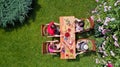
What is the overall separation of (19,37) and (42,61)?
35.5 inches

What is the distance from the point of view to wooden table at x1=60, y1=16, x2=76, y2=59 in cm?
948

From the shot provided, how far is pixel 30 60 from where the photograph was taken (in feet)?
33.1

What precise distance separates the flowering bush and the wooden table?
24.3 inches

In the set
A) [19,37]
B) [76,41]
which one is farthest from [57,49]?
[19,37]

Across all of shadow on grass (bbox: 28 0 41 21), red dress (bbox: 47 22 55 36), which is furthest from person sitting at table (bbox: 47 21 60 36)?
shadow on grass (bbox: 28 0 41 21)

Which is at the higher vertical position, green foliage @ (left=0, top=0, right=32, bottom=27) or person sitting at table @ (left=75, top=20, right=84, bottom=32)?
green foliage @ (left=0, top=0, right=32, bottom=27)

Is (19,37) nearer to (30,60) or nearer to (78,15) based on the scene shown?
(30,60)

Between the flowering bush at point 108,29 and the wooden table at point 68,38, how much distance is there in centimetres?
62

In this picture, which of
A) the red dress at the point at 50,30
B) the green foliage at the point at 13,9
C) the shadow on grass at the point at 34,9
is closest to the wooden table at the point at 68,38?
the red dress at the point at 50,30

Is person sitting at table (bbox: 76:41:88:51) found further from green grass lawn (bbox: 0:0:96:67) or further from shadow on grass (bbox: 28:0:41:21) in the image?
shadow on grass (bbox: 28:0:41:21)

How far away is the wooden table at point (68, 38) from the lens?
9.48 m

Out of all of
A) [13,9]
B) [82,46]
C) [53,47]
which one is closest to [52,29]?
[53,47]

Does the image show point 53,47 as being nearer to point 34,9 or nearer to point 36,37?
point 36,37

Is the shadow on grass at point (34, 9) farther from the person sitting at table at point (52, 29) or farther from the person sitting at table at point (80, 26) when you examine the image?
the person sitting at table at point (80, 26)
